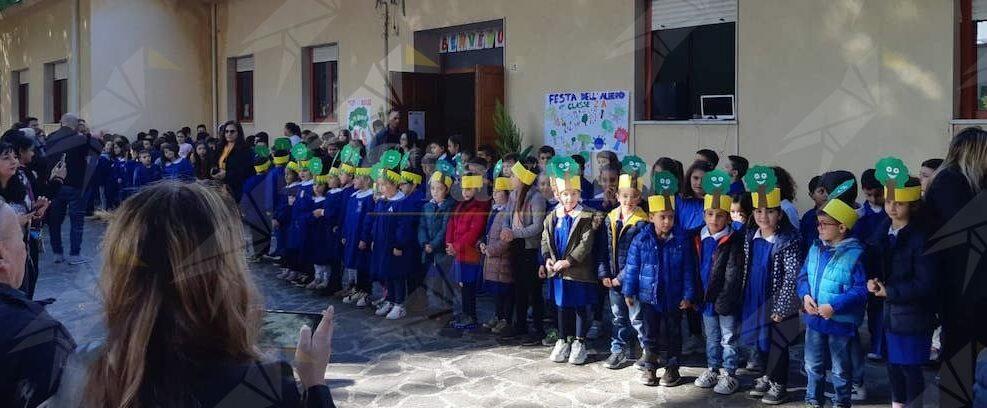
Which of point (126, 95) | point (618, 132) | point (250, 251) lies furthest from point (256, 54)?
point (618, 132)

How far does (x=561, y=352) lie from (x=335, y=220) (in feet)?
11.1

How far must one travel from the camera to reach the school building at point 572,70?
845 cm

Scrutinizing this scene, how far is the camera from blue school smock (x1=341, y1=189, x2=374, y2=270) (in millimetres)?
8648

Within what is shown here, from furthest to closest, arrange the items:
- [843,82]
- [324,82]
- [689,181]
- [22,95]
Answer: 1. [22,95]
2. [324,82]
3. [843,82]
4. [689,181]

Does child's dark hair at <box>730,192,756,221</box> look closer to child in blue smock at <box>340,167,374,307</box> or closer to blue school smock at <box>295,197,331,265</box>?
child in blue smock at <box>340,167,374,307</box>

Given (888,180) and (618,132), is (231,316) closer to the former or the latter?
(888,180)

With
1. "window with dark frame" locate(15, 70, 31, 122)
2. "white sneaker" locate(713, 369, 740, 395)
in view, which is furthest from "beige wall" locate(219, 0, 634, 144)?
"window with dark frame" locate(15, 70, 31, 122)

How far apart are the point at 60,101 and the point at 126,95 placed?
16.9ft

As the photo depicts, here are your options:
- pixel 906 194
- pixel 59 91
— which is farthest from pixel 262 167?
pixel 59 91

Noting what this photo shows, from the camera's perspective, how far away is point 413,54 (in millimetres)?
14141

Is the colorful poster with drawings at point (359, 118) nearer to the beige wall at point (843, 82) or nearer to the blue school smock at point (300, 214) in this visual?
the blue school smock at point (300, 214)

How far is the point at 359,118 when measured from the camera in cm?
1522

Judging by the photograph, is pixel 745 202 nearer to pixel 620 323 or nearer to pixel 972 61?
pixel 620 323

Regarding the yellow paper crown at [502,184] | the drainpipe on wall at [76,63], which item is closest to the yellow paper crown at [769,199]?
the yellow paper crown at [502,184]
